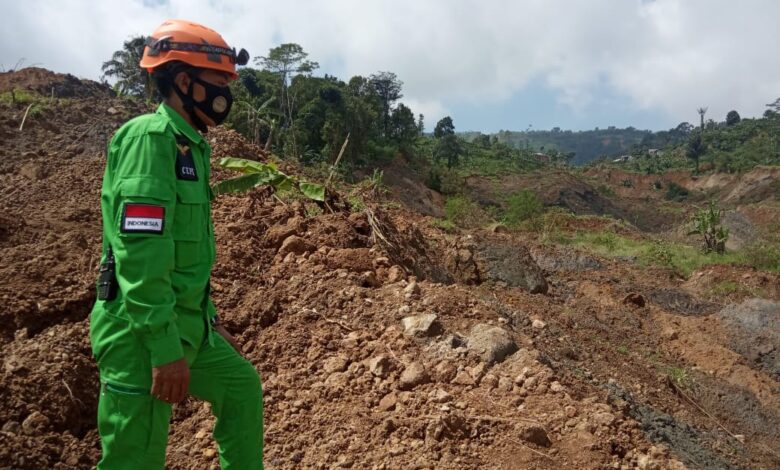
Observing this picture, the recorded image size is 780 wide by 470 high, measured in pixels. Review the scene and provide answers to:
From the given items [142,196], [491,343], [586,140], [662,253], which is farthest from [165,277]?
[586,140]

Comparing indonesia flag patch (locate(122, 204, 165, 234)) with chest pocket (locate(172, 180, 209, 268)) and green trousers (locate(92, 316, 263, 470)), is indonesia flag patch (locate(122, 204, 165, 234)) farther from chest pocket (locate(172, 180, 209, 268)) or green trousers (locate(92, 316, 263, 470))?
green trousers (locate(92, 316, 263, 470))

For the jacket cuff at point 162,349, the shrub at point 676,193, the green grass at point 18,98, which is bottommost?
the jacket cuff at point 162,349

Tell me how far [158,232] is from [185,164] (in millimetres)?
265

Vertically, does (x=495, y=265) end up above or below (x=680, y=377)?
above

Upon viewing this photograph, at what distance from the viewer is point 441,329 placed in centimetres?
384

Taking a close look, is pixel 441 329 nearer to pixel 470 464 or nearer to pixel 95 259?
pixel 470 464

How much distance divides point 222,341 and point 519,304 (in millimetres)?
5633

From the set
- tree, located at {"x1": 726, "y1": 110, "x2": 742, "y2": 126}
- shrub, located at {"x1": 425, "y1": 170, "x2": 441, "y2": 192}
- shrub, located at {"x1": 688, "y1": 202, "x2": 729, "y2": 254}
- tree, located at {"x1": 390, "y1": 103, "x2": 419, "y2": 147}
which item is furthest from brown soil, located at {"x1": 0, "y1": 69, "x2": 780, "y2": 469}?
tree, located at {"x1": 726, "y1": 110, "x2": 742, "y2": 126}

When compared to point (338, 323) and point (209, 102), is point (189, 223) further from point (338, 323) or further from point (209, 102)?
point (338, 323)

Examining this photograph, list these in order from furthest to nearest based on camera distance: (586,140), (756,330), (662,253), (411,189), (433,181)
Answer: (586,140)
(433,181)
(411,189)
(662,253)
(756,330)

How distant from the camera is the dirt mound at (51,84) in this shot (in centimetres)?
1265

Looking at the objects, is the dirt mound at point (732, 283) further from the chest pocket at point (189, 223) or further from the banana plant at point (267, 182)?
the chest pocket at point (189, 223)

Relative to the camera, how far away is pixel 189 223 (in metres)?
2.01

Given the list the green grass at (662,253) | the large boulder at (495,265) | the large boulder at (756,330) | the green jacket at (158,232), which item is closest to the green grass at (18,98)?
the large boulder at (495,265)
